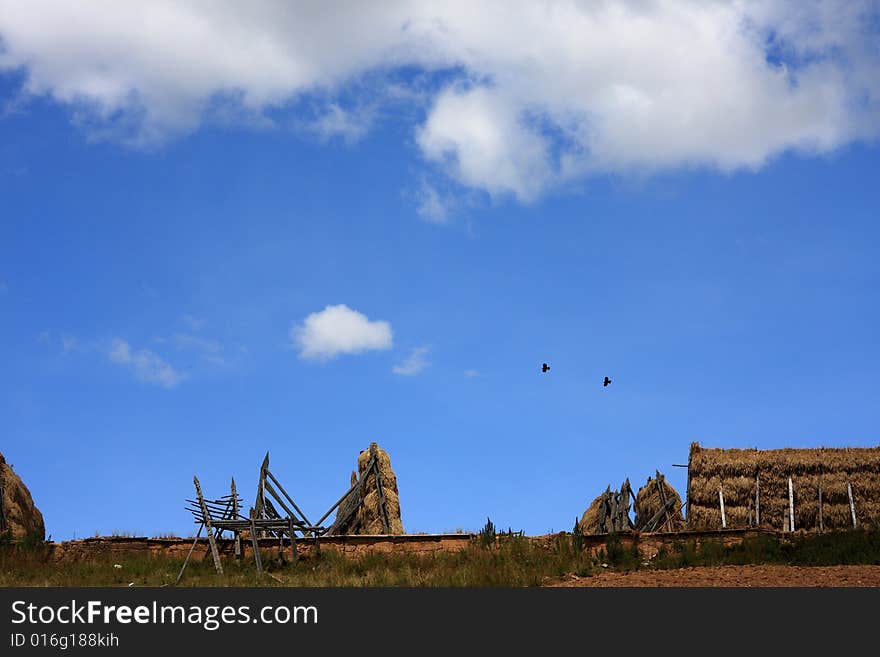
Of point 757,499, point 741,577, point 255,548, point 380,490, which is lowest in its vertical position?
point 741,577

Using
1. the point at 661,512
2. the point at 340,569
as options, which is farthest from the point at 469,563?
the point at 661,512

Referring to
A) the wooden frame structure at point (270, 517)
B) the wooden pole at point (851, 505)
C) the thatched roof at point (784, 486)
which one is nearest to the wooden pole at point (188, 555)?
the wooden frame structure at point (270, 517)

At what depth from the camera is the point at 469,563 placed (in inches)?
898

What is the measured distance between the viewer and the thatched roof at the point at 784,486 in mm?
28578

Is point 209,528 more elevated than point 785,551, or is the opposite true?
point 209,528

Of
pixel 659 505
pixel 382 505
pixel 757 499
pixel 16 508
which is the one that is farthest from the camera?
pixel 659 505

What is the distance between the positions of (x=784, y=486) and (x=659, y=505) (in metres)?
4.13

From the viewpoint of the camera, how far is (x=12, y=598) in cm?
1549

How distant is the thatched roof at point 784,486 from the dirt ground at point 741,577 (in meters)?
8.06

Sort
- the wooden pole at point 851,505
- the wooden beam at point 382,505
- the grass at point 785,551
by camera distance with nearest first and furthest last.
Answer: the grass at point 785,551, the wooden pole at point 851,505, the wooden beam at point 382,505

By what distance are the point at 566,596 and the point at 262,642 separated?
4.54 metres

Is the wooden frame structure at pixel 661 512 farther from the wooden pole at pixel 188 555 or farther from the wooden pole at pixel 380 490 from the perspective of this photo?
the wooden pole at pixel 188 555

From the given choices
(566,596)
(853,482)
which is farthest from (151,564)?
(853,482)

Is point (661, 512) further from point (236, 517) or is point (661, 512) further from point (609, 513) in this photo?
point (236, 517)
